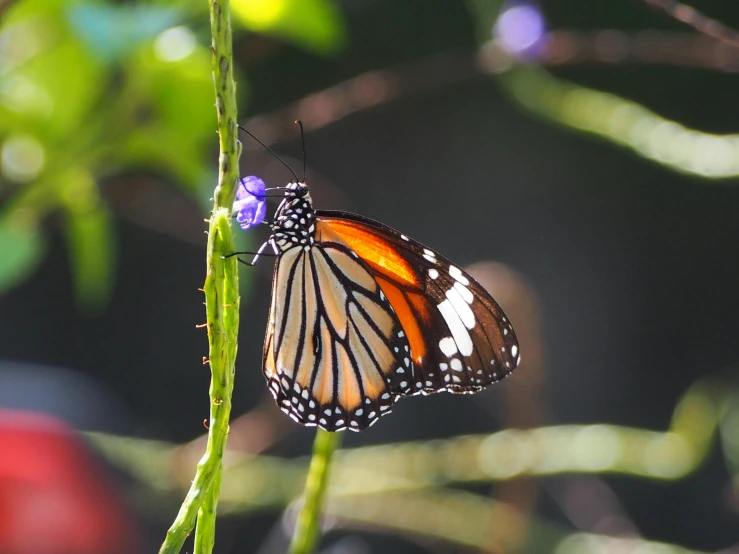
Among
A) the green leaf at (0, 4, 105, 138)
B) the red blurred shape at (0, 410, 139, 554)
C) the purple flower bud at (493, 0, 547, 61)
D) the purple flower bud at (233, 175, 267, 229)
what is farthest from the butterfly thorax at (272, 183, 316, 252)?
the red blurred shape at (0, 410, 139, 554)

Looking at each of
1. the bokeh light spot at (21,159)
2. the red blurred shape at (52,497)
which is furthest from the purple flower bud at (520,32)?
the red blurred shape at (52,497)

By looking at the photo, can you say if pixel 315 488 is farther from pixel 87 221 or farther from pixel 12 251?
pixel 87 221

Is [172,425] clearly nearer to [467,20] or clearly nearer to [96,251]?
[96,251]

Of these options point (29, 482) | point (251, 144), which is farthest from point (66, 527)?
point (251, 144)

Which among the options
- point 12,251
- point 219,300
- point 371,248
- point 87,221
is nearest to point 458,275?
point 371,248

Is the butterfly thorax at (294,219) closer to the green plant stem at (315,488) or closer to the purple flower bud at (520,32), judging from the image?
the green plant stem at (315,488)
